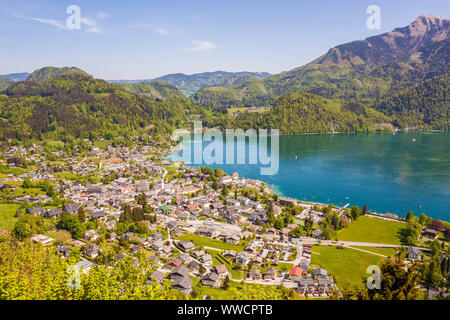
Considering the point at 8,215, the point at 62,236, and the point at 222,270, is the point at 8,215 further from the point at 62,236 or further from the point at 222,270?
the point at 222,270

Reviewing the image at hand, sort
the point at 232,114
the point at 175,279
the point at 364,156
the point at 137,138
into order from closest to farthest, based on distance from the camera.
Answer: the point at 175,279, the point at 364,156, the point at 137,138, the point at 232,114

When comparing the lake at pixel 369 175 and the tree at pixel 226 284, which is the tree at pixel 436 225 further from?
the tree at pixel 226 284

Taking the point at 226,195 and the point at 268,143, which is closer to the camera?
the point at 226,195

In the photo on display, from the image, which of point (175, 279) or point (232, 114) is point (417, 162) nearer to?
point (175, 279)

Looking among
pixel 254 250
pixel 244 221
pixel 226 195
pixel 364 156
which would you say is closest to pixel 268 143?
pixel 364 156

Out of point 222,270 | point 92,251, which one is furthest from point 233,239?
point 92,251
